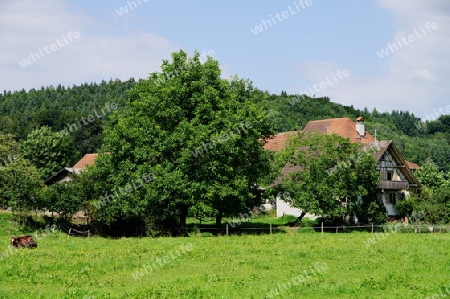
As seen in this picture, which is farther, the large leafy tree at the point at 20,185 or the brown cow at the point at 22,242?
the large leafy tree at the point at 20,185

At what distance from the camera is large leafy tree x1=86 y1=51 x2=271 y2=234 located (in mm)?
39688

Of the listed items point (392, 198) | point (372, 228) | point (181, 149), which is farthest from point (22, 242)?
point (392, 198)

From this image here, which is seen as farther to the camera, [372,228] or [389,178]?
[389,178]

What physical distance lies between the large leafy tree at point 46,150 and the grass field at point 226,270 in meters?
63.3

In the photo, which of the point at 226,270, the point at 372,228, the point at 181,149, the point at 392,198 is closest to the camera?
the point at 226,270

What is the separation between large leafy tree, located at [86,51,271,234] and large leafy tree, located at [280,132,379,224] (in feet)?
20.0

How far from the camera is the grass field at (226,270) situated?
18109 millimetres

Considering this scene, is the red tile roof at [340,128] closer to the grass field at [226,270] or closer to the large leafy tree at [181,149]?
the large leafy tree at [181,149]

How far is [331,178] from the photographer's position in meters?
47.5

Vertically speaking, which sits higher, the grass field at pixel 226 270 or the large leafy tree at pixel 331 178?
the large leafy tree at pixel 331 178

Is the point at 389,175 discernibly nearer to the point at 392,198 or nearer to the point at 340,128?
the point at 392,198

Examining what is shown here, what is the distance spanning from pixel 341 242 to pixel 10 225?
26286 millimetres

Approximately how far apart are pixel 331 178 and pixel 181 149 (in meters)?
14.7

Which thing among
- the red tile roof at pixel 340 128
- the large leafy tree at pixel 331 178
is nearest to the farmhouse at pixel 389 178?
the large leafy tree at pixel 331 178
